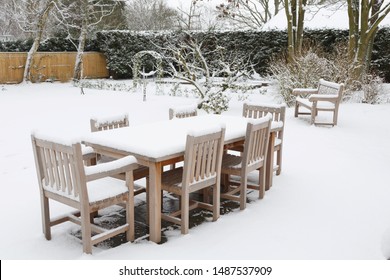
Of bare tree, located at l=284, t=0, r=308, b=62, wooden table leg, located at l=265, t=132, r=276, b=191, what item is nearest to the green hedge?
bare tree, located at l=284, t=0, r=308, b=62

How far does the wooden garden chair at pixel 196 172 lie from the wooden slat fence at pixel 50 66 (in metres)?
14.9

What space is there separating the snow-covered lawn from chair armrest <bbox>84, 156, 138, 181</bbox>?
0.67 metres

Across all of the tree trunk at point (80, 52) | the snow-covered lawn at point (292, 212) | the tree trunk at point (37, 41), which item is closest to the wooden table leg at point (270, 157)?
the snow-covered lawn at point (292, 212)

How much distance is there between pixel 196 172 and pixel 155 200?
0.47 meters

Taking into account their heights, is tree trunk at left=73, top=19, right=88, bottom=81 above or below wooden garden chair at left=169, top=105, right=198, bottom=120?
above

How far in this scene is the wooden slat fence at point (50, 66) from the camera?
55.4 feet

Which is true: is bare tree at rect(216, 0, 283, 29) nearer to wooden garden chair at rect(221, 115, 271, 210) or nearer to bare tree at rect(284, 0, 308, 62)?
bare tree at rect(284, 0, 308, 62)

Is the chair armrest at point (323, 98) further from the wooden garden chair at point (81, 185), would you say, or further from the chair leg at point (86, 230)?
the chair leg at point (86, 230)

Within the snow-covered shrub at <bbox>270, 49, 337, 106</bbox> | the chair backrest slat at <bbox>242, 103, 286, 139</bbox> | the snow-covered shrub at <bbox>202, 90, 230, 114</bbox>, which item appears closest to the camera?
the chair backrest slat at <bbox>242, 103, 286, 139</bbox>

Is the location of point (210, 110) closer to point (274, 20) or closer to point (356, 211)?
point (356, 211)

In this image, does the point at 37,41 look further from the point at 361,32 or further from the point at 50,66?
the point at 361,32

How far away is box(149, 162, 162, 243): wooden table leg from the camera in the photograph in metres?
3.66

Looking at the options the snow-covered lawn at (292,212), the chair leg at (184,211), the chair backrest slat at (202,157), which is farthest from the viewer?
the chair leg at (184,211)
